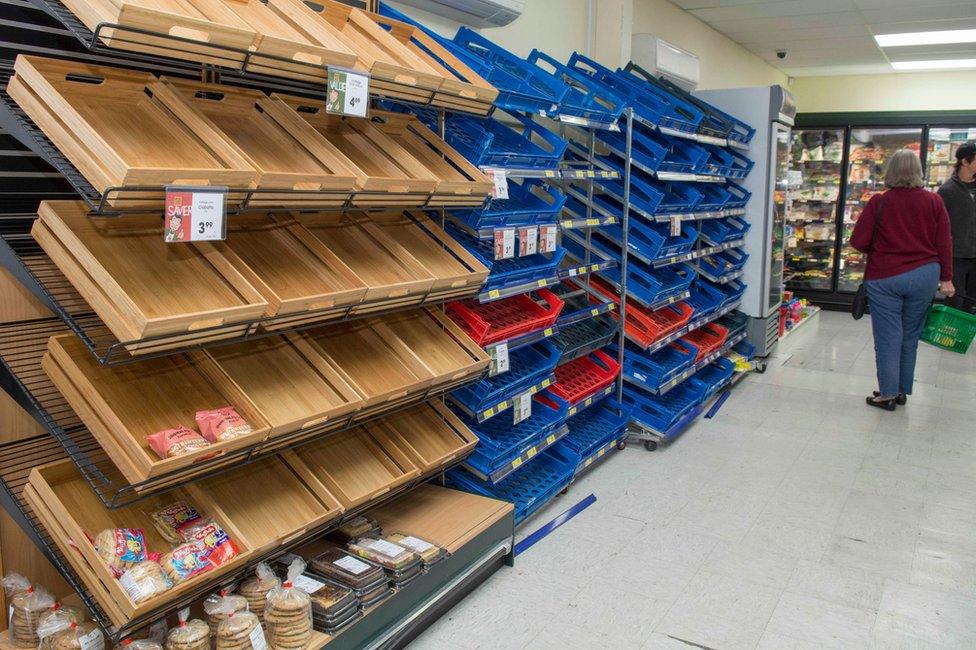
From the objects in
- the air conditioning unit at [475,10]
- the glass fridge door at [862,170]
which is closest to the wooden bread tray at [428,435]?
the air conditioning unit at [475,10]

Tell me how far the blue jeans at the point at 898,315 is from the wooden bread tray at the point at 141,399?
199 inches

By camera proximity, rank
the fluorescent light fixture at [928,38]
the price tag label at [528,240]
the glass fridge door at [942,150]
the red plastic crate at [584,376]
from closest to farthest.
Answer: the price tag label at [528,240]
the red plastic crate at [584,376]
the fluorescent light fixture at [928,38]
the glass fridge door at [942,150]

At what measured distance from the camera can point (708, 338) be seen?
6.17m

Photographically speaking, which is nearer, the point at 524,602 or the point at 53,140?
the point at 53,140

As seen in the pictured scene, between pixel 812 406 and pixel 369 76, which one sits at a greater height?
pixel 369 76

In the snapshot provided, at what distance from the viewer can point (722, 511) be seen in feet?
13.1

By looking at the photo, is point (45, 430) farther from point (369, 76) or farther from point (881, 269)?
point (881, 269)

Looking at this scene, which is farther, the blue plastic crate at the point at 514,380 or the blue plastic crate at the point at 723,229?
the blue plastic crate at the point at 723,229

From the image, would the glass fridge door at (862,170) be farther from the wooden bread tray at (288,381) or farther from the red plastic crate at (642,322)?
the wooden bread tray at (288,381)

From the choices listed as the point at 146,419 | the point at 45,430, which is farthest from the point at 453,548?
the point at 45,430

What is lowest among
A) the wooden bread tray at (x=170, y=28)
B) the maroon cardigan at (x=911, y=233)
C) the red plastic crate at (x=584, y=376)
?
the red plastic crate at (x=584, y=376)

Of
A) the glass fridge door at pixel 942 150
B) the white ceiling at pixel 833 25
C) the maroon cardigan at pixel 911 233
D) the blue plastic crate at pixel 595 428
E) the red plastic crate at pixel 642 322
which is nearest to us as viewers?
the blue plastic crate at pixel 595 428

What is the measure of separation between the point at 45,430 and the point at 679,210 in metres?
4.06

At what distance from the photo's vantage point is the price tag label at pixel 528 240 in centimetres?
350
